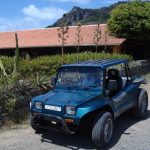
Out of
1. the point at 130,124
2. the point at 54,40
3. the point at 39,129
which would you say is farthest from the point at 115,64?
the point at 54,40

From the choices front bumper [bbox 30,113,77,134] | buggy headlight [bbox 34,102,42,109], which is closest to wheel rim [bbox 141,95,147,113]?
front bumper [bbox 30,113,77,134]

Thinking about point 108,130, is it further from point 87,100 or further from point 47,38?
point 47,38

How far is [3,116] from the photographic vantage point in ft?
28.9

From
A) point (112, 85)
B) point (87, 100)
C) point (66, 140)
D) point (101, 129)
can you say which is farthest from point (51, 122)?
point (112, 85)

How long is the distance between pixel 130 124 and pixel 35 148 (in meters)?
2.76

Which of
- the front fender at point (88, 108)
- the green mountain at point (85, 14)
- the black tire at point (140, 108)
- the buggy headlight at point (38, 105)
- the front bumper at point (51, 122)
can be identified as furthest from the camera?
the green mountain at point (85, 14)

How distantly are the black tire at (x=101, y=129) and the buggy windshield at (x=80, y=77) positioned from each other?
80cm

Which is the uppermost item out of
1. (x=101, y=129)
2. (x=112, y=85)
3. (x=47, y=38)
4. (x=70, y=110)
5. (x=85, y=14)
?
(x=85, y=14)

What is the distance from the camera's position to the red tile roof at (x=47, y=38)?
28.8 m

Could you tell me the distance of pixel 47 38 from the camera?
33.4 metres

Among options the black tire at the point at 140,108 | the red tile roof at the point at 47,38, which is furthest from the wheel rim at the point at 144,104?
the red tile roof at the point at 47,38

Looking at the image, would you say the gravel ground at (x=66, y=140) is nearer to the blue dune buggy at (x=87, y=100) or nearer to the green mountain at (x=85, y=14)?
the blue dune buggy at (x=87, y=100)

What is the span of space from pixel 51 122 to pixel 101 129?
1005 millimetres

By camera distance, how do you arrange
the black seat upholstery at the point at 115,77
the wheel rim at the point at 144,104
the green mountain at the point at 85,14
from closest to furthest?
the black seat upholstery at the point at 115,77 → the wheel rim at the point at 144,104 → the green mountain at the point at 85,14
